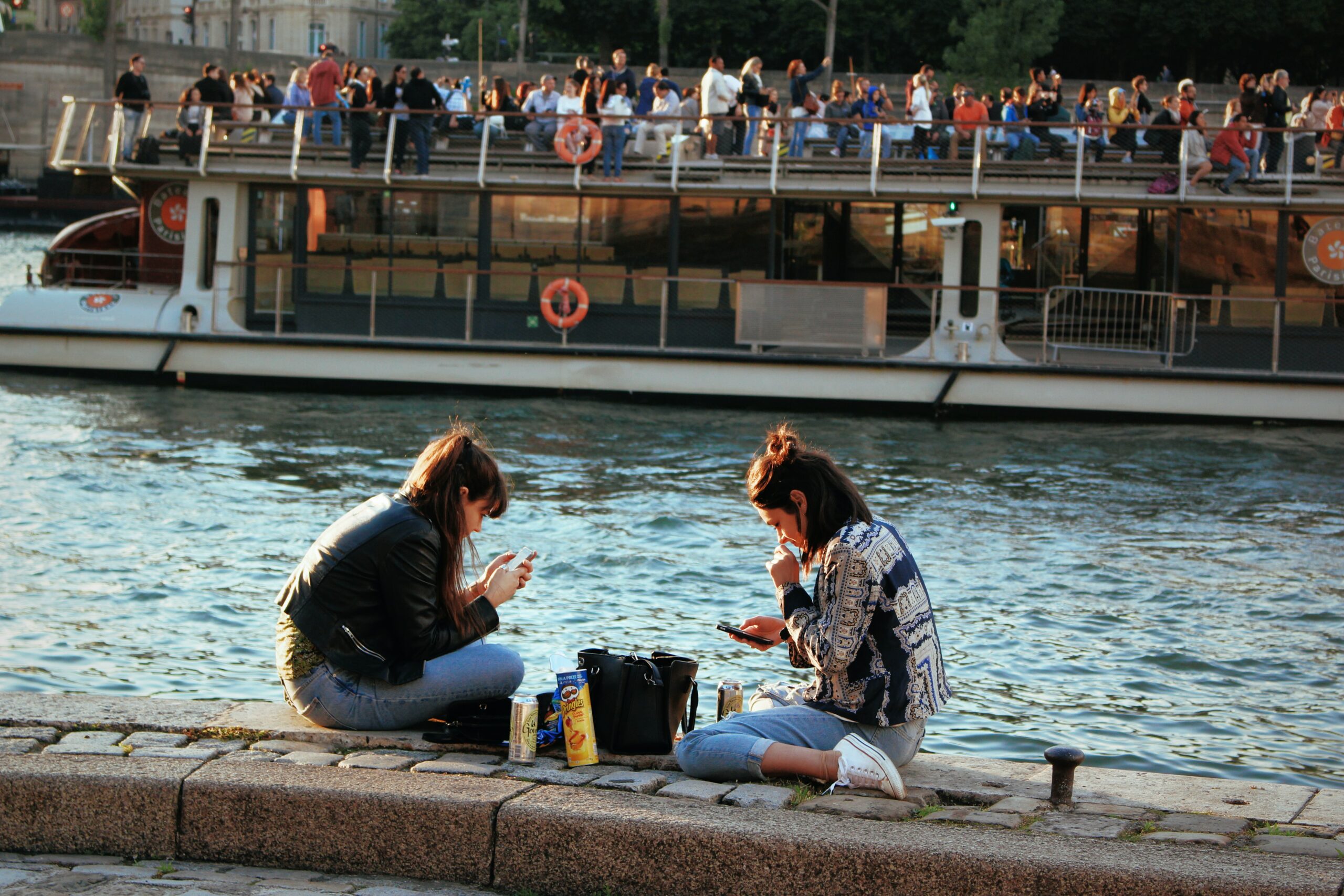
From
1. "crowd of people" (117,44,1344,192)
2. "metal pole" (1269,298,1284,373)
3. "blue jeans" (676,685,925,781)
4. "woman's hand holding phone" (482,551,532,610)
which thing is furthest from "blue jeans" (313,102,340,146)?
"blue jeans" (676,685,925,781)

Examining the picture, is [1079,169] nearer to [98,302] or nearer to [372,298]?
[372,298]

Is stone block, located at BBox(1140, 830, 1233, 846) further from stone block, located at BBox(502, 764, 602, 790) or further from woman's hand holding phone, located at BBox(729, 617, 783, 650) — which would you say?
woman's hand holding phone, located at BBox(729, 617, 783, 650)

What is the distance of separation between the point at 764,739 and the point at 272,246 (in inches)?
723

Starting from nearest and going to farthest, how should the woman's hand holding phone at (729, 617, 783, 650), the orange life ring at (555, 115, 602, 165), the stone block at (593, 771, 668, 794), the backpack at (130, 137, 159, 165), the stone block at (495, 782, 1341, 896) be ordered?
the stone block at (495, 782, 1341, 896), the stone block at (593, 771, 668, 794), the woman's hand holding phone at (729, 617, 783, 650), the orange life ring at (555, 115, 602, 165), the backpack at (130, 137, 159, 165)

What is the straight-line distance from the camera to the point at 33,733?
559cm

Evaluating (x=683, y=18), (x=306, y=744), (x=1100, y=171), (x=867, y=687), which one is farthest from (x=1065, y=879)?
(x=683, y=18)

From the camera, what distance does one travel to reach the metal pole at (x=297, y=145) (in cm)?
2145

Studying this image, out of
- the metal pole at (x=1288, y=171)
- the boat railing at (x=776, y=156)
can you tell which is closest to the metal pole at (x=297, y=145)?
the boat railing at (x=776, y=156)

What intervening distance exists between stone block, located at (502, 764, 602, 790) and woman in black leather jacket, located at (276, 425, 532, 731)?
44cm

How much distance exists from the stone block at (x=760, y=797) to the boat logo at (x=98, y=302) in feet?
61.2

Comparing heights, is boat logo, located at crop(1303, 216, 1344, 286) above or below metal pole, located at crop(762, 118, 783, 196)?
below

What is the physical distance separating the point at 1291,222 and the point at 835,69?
49098 mm

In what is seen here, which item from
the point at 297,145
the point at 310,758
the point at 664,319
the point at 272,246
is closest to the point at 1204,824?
the point at 310,758

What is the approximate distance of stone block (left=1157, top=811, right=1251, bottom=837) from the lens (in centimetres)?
493
